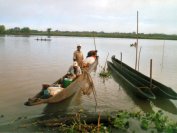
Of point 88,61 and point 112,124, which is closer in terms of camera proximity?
point 112,124

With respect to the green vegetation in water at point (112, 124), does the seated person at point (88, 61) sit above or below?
above

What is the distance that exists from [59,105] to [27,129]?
7.38ft

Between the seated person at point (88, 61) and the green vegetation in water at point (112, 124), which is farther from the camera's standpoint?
the seated person at point (88, 61)

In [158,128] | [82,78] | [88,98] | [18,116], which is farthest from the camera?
[88,98]

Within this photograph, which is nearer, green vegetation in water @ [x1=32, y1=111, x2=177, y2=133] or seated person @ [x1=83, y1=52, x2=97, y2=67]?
green vegetation in water @ [x1=32, y1=111, x2=177, y2=133]

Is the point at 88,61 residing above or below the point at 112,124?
above

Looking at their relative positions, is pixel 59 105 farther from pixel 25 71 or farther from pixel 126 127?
pixel 25 71

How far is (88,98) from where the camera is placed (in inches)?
423

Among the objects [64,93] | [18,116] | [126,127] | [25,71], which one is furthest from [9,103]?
[25,71]

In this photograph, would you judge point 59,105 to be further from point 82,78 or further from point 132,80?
point 132,80

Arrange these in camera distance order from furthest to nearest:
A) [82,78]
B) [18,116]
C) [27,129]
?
[82,78]
[18,116]
[27,129]

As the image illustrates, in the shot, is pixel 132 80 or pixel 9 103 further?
pixel 132 80

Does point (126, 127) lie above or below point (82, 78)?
below

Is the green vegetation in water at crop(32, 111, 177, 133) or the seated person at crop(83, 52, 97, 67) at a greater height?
the seated person at crop(83, 52, 97, 67)
